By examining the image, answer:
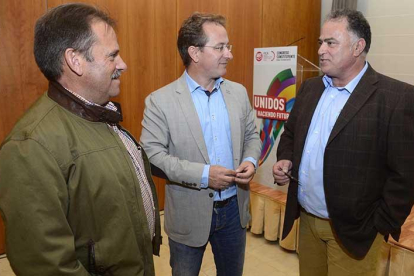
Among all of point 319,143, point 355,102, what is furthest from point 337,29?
point 319,143

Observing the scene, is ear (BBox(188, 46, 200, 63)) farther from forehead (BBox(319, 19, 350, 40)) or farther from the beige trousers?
the beige trousers

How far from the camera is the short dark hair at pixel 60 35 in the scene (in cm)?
105

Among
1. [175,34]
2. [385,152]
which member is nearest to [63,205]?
[385,152]

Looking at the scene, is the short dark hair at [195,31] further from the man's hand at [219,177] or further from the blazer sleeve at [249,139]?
the man's hand at [219,177]

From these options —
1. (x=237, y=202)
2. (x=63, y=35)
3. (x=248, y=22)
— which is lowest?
(x=237, y=202)

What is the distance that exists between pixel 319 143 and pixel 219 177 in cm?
53

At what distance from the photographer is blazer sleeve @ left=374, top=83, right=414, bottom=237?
151cm

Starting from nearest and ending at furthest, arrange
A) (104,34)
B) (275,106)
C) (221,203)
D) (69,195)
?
(69,195)
(104,34)
(221,203)
(275,106)

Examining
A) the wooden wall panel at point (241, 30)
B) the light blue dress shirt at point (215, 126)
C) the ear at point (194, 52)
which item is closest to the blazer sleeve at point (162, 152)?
the light blue dress shirt at point (215, 126)

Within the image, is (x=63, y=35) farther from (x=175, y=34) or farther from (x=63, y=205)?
(x=175, y=34)

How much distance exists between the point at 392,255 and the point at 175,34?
9.85 ft

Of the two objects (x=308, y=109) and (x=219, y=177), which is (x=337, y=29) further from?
(x=219, y=177)

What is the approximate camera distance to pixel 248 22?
14.8 ft

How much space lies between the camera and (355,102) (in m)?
1.58
